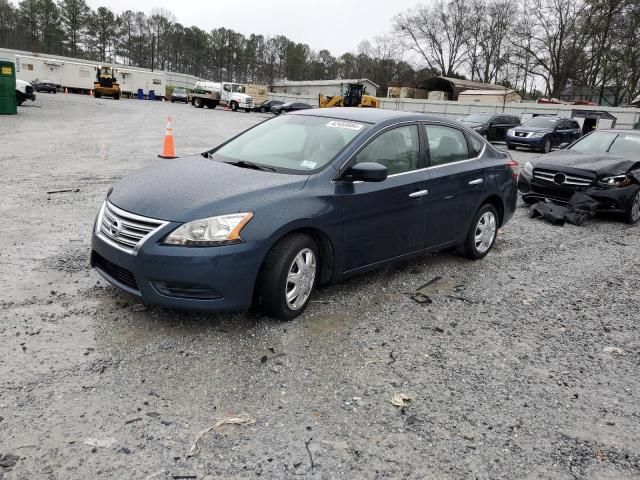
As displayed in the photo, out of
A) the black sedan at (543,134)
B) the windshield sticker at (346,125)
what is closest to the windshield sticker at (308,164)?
the windshield sticker at (346,125)

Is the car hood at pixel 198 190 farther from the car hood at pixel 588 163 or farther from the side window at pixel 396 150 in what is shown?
the car hood at pixel 588 163

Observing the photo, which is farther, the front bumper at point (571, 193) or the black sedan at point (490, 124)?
the black sedan at point (490, 124)

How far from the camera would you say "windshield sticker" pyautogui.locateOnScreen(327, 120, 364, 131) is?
449 centimetres

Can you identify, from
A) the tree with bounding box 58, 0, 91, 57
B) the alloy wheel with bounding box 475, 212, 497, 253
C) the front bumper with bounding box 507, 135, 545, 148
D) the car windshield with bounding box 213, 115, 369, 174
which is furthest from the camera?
the tree with bounding box 58, 0, 91, 57

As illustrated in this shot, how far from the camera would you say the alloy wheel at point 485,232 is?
5733 mm

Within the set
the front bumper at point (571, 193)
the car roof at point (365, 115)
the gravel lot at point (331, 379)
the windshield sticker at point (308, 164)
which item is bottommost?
the gravel lot at point (331, 379)

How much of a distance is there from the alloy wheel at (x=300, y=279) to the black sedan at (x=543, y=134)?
63.9 feet

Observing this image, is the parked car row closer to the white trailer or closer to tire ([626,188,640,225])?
tire ([626,188,640,225])

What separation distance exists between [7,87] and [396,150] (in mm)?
20103

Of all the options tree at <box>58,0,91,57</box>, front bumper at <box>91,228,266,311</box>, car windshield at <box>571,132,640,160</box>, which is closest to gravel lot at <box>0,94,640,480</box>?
front bumper at <box>91,228,266,311</box>

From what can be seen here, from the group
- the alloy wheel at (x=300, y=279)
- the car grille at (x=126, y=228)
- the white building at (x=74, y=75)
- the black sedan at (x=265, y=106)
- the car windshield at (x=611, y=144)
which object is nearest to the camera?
the car grille at (x=126, y=228)

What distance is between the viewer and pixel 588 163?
8398mm

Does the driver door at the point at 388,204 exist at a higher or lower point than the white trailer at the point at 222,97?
lower

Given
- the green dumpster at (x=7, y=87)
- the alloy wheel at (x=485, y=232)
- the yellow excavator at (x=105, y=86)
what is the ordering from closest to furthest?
1. the alloy wheel at (x=485, y=232)
2. the green dumpster at (x=7, y=87)
3. the yellow excavator at (x=105, y=86)
